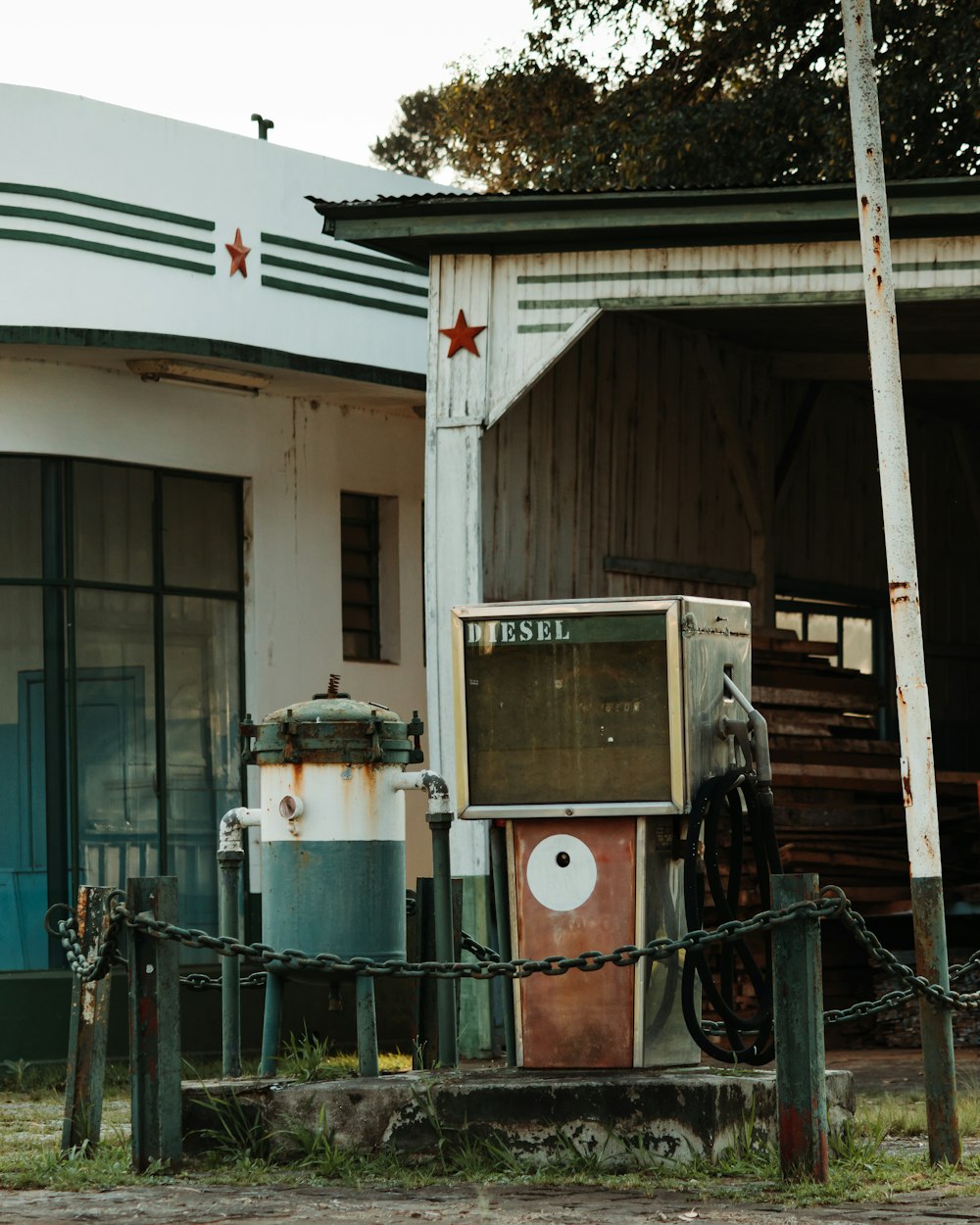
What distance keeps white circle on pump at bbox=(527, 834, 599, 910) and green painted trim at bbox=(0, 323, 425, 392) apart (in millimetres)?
6631

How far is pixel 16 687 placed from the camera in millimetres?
13969

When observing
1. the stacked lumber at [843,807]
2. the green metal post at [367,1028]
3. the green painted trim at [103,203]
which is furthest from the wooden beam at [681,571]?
the green metal post at [367,1028]

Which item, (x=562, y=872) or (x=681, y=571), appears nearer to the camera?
(x=562, y=872)

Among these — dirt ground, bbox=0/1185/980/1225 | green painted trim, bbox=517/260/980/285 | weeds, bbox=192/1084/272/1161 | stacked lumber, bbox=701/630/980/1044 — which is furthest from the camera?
stacked lumber, bbox=701/630/980/1044

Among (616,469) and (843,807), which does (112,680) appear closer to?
(616,469)

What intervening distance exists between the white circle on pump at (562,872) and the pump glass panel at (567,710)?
193 millimetres

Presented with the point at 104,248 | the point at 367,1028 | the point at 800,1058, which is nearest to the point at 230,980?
the point at 367,1028

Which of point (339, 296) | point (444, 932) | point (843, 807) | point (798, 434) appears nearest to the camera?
point (444, 932)

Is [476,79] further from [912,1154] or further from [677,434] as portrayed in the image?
[912,1154]

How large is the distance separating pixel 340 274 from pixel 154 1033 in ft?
29.1

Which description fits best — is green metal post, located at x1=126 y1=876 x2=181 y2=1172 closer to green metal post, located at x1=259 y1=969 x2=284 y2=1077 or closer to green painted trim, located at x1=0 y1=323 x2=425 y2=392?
green metal post, located at x1=259 y1=969 x2=284 y2=1077

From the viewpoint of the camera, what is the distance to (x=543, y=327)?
43.5 ft

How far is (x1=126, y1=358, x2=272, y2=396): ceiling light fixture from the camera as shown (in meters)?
14.4

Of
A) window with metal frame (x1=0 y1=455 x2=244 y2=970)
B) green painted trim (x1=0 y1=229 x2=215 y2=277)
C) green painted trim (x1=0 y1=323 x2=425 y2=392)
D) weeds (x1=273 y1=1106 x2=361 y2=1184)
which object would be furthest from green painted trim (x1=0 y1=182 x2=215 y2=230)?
weeds (x1=273 y1=1106 x2=361 y2=1184)
